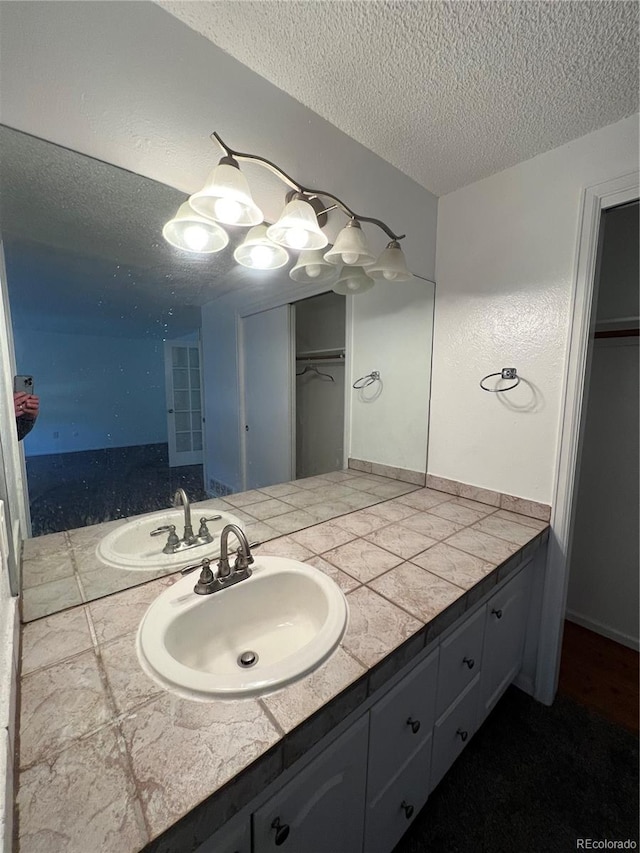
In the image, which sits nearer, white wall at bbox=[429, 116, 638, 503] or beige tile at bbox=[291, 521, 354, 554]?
beige tile at bbox=[291, 521, 354, 554]

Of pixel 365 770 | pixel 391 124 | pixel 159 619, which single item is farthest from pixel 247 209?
pixel 365 770

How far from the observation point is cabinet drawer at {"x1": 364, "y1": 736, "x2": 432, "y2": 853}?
0.81m

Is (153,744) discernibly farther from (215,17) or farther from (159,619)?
(215,17)

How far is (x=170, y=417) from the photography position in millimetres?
1018

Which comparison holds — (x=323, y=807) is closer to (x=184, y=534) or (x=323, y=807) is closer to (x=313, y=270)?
(x=184, y=534)

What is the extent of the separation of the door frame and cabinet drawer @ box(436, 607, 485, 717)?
0.50 m

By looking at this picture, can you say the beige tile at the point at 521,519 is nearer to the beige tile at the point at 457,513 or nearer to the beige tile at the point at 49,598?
the beige tile at the point at 457,513

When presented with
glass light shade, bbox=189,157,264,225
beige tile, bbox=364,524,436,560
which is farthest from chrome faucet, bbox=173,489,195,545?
glass light shade, bbox=189,157,264,225

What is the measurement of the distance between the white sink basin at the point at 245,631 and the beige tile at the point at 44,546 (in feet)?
1.03

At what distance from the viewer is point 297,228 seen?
3.30 ft

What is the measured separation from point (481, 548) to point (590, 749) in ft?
2.94

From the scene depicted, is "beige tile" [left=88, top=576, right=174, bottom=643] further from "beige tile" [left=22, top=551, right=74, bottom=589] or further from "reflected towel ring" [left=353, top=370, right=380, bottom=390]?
"reflected towel ring" [left=353, top=370, right=380, bottom=390]

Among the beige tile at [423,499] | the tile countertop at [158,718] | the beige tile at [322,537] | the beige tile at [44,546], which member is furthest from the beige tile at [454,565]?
the beige tile at [44,546]

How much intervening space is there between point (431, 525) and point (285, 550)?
0.60 metres
